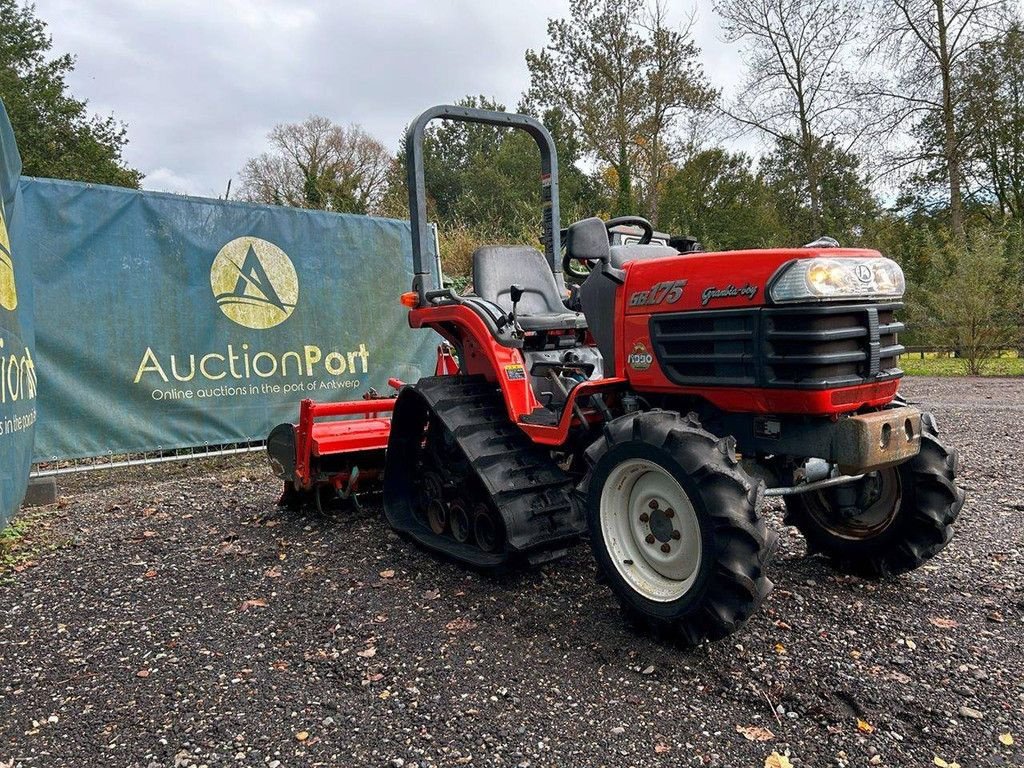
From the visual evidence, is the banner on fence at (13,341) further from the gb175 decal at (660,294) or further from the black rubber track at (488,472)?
the gb175 decal at (660,294)

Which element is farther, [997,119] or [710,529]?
[997,119]

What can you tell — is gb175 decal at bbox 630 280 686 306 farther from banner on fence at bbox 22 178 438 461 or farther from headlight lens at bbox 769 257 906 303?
banner on fence at bbox 22 178 438 461

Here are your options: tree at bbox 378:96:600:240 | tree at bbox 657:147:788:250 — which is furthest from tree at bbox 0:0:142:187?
tree at bbox 657:147:788:250

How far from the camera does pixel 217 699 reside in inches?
97.0

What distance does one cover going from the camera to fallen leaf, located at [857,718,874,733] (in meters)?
2.15

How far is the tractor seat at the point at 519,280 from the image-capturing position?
159 inches

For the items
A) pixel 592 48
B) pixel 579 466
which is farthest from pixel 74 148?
pixel 579 466

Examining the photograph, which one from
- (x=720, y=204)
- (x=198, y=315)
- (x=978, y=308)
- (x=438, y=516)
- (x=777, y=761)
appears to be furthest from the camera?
(x=720, y=204)

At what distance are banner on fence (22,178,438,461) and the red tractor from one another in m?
3.10

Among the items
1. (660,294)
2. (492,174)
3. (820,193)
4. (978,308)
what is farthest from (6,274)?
(492,174)

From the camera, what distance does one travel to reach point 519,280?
4.13m

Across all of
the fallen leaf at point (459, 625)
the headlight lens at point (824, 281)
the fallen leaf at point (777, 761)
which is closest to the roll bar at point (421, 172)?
the fallen leaf at point (459, 625)

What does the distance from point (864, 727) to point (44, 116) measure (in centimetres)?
2858

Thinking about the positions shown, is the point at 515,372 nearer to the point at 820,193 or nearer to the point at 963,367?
the point at 963,367
